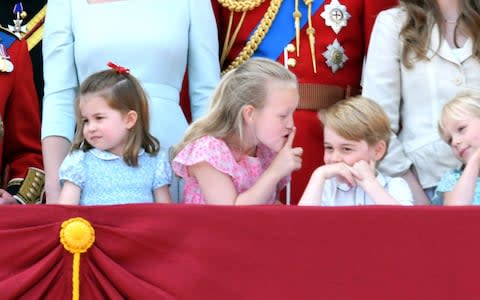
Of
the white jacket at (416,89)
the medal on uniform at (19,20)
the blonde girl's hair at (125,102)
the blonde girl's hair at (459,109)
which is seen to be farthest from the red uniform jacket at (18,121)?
the blonde girl's hair at (459,109)

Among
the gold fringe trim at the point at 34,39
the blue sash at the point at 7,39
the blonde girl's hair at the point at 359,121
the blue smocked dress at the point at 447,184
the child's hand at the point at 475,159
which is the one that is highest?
the blue sash at the point at 7,39

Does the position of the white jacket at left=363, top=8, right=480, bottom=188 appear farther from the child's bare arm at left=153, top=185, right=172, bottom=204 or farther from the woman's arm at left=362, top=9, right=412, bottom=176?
the child's bare arm at left=153, top=185, right=172, bottom=204

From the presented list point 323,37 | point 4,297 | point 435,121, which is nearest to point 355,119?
point 435,121

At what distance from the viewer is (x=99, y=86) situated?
117 inches

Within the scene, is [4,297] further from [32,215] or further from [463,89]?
[463,89]

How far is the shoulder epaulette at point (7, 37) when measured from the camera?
3.66 m

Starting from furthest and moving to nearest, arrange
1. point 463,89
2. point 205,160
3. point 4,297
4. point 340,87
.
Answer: point 340,87, point 463,89, point 205,160, point 4,297

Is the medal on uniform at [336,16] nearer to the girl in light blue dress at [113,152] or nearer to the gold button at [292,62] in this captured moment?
the gold button at [292,62]

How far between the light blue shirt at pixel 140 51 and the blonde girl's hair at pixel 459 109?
25.5 inches

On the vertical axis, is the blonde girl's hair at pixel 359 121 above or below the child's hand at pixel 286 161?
above

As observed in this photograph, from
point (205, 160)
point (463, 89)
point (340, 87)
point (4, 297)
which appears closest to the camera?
point (4, 297)

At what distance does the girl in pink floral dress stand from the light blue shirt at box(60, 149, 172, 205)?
7cm

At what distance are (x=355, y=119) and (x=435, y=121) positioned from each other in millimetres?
329

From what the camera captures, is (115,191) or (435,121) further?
(435,121)
